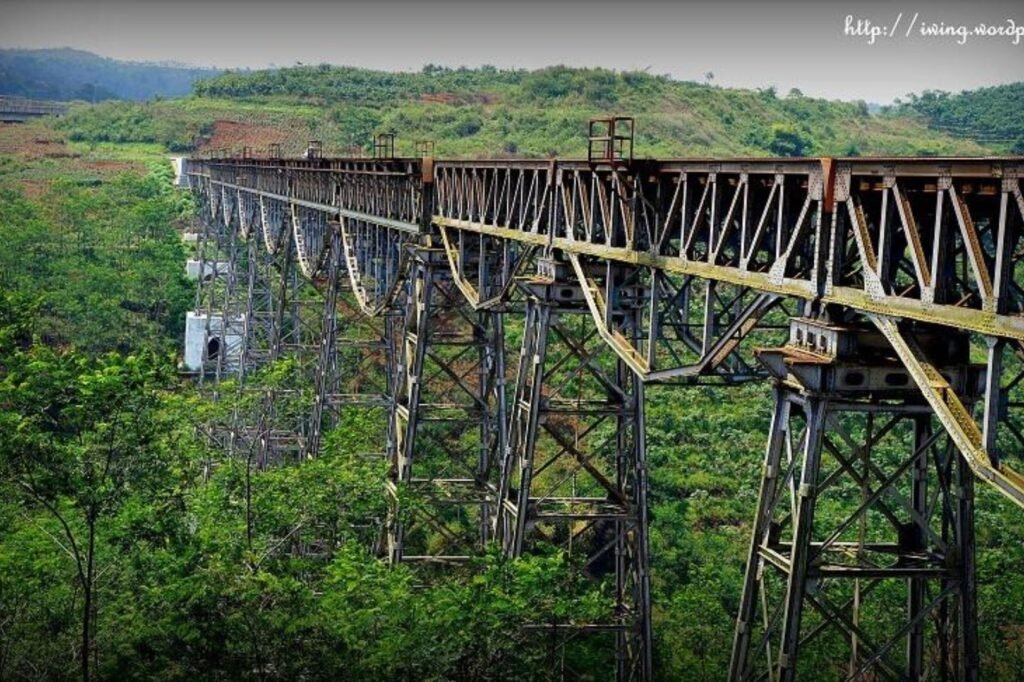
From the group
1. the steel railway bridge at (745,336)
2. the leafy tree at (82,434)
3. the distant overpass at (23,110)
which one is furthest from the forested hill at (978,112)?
the distant overpass at (23,110)

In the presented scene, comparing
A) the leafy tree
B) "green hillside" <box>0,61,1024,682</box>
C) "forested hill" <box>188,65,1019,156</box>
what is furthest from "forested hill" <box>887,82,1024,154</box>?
the leafy tree

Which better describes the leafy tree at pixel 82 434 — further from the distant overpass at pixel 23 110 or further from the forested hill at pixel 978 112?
the distant overpass at pixel 23 110

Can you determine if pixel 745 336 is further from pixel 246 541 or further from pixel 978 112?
pixel 978 112

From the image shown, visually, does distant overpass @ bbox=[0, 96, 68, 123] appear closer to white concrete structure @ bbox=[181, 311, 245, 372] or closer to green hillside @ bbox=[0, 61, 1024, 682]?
green hillside @ bbox=[0, 61, 1024, 682]

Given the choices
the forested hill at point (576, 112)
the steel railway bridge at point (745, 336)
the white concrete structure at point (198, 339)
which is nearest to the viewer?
the steel railway bridge at point (745, 336)

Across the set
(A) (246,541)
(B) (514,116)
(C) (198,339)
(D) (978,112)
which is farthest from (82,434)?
(D) (978,112)

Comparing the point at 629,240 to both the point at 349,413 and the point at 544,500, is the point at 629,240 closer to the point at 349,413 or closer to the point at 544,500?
the point at 544,500
